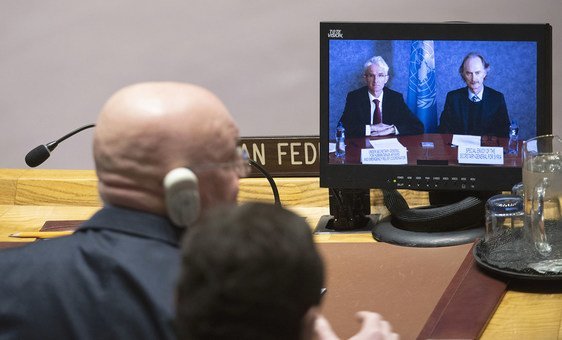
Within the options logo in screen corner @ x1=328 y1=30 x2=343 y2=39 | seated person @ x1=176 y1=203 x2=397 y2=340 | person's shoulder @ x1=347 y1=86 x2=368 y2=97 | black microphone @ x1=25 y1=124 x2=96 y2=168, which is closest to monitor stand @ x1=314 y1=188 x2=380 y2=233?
person's shoulder @ x1=347 y1=86 x2=368 y2=97

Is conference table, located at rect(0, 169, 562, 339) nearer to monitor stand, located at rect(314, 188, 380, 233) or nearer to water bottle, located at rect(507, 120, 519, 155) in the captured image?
monitor stand, located at rect(314, 188, 380, 233)

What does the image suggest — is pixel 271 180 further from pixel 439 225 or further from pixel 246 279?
pixel 246 279

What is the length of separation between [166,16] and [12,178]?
894mm

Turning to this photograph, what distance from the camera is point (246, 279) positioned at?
98 centimetres

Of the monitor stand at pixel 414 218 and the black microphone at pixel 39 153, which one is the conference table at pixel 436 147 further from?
the black microphone at pixel 39 153

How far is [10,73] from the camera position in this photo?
12.1 ft

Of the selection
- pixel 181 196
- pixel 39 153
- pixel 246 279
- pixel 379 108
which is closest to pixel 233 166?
pixel 181 196

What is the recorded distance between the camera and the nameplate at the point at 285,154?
2.79 meters

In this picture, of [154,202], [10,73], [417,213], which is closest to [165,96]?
[154,202]

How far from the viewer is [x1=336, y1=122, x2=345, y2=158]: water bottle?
254 cm

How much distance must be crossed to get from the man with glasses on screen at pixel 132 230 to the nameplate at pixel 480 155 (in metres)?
1.04

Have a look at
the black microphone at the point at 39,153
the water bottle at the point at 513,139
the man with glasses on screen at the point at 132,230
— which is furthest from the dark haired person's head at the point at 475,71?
the man with glasses on screen at the point at 132,230

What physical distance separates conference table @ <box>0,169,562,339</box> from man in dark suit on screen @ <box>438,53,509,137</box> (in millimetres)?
286

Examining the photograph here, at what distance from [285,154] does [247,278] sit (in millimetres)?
1826
